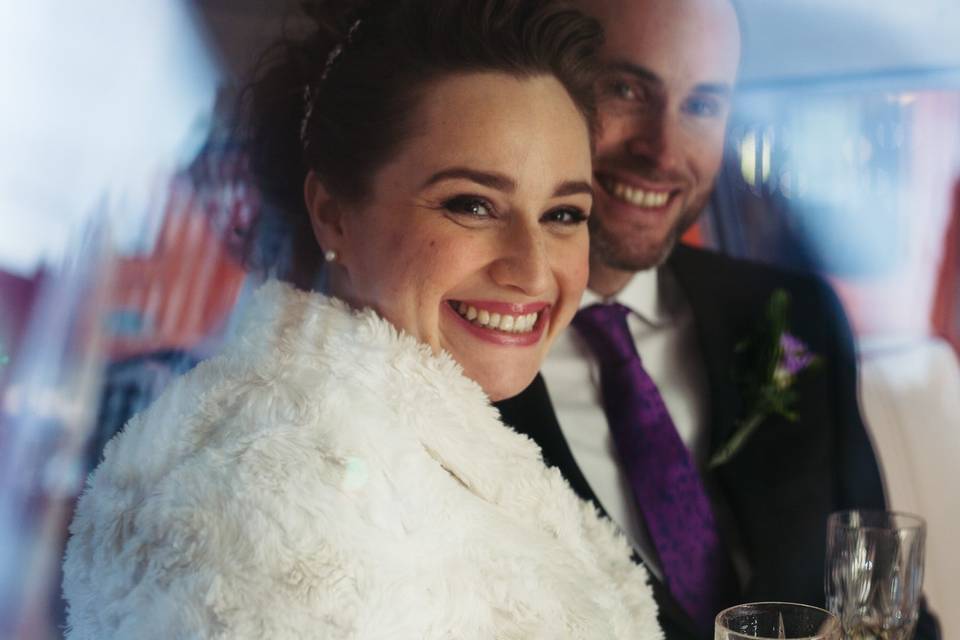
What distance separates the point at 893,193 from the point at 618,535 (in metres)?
0.77

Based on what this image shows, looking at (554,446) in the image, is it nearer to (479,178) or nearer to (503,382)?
(503,382)

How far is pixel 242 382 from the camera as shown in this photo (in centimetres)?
98

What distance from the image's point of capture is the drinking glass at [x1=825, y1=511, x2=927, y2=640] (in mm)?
1266

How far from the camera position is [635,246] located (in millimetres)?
1396

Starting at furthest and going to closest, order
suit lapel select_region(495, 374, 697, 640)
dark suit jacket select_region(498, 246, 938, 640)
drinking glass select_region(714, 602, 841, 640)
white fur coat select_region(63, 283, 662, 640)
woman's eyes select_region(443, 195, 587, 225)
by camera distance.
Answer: dark suit jacket select_region(498, 246, 938, 640)
suit lapel select_region(495, 374, 697, 640)
woman's eyes select_region(443, 195, 587, 225)
drinking glass select_region(714, 602, 841, 640)
white fur coat select_region(63, 283, 662, 640)

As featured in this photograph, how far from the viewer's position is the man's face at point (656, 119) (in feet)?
4.28

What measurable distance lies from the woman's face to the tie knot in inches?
8.0

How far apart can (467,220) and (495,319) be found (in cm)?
12

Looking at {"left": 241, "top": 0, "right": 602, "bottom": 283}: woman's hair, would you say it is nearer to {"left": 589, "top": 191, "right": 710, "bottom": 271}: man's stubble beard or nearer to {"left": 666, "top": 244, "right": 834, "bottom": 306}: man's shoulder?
{"left": 589, "top": 191, "right": 710, "bottom": 271}: man's stubble beard

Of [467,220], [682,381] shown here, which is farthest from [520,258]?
[682,381]

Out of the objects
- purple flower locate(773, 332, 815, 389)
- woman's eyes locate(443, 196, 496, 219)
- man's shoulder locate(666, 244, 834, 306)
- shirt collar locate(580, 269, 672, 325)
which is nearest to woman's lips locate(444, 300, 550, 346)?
woman's eyes locate(443, 196, 496, 219)

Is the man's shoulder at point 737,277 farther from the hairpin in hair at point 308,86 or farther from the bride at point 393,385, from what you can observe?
the hairpin in hair at point 308,86

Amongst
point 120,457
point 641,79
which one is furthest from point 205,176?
point 641,79

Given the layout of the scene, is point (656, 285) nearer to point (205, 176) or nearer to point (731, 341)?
point (731, 341)
